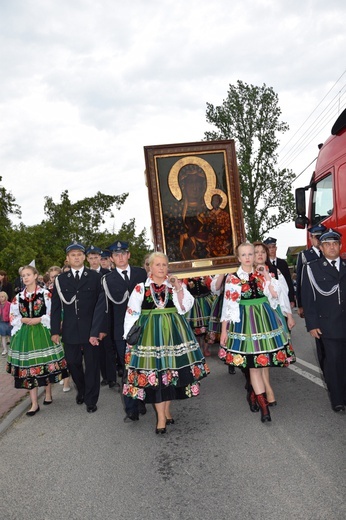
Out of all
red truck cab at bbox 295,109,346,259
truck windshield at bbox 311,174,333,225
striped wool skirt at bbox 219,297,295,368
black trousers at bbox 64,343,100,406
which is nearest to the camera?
striped wool skirt at bbox 219,297,295,368

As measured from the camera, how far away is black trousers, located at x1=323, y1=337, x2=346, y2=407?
5.23 meters

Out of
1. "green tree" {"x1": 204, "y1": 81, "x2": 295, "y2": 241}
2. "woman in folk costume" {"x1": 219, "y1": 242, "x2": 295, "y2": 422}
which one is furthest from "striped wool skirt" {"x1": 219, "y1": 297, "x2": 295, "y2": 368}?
"green tree" {"x1": 204, "y1": 81, "x2": 295, "y2": 241}

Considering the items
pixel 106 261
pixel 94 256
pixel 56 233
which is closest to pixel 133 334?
pixel 94 256

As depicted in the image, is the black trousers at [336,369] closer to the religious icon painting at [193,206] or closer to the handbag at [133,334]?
the religious icon painting at [193,206]

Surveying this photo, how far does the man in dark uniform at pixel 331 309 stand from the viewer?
525 centimetres

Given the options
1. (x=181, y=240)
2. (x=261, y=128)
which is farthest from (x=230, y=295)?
(x=261, y=128)

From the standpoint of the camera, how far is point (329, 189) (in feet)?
24.3

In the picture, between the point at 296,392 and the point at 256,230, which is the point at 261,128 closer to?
the point at 256,230

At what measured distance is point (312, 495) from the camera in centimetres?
336

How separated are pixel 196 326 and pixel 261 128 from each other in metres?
33.2

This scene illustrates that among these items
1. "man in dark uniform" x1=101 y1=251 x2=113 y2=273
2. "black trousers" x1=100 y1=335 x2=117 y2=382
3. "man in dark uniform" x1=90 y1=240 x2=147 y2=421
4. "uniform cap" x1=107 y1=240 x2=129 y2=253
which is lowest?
"black trousers" x1=100 y1=335 x2=117 y2=382

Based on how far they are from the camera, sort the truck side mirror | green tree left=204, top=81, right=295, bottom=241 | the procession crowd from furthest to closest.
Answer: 1. green tree left=204, top=81, right=295, bottom=241
2. the truck side mirror
3. the procession crowd

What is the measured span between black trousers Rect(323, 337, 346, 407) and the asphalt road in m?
0.20

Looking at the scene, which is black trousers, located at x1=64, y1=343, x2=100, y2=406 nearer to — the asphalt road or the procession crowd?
the procession crowd
